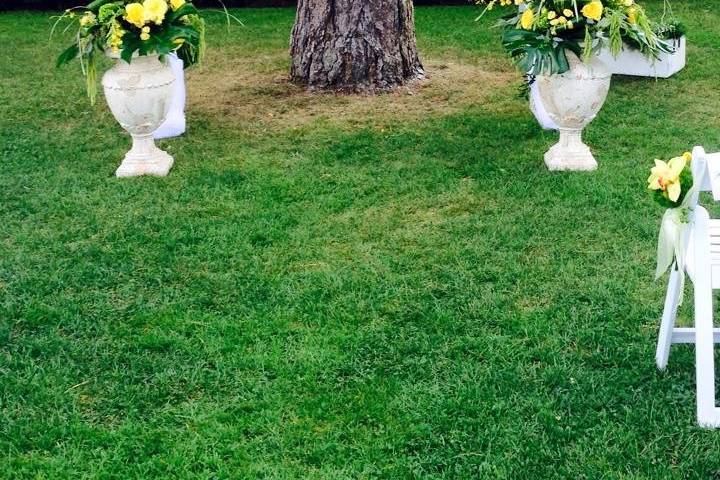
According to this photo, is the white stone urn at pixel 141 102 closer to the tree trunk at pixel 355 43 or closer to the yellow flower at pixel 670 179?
the tree trunk at pixel 355 43

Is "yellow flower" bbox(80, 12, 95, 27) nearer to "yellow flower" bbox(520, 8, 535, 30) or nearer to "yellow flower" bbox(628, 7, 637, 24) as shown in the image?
"yellow flower" bbox(520, 8, 535, 30)

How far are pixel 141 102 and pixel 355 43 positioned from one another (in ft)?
7.52

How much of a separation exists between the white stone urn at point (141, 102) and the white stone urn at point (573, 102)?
2.31 metres

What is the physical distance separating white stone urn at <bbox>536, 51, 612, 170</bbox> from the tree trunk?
2.06m

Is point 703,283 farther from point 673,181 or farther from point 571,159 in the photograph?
point 571,159

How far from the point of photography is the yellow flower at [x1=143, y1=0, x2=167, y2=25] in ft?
16.3

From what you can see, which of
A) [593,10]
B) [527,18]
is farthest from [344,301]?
[593,10]

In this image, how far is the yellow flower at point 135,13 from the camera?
4.93 m

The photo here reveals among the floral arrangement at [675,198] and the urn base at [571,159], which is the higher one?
the floral arrangement at [675,198]

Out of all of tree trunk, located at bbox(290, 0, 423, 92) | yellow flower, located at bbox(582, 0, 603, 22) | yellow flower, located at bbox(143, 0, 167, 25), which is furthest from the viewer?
tree trunk, located at bbox(290, 0, 423, 92)

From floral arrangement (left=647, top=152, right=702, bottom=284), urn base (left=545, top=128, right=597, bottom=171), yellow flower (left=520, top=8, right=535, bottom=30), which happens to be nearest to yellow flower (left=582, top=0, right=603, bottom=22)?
yellow flower (left=520, top=8, right=535, bottom=30)

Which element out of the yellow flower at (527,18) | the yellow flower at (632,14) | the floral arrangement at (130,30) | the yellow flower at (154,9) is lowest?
→ the floral arrangement at (130,30)

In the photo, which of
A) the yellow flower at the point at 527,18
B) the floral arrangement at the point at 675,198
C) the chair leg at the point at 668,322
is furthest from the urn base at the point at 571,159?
the floral arrangement at the point at 675,198

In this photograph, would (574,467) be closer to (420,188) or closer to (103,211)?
(420,188)
